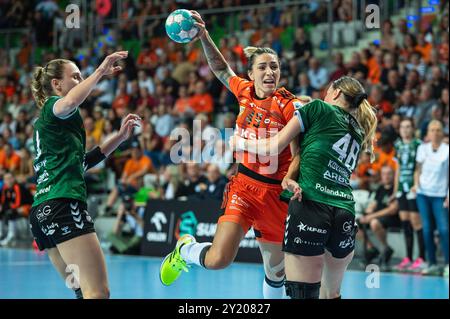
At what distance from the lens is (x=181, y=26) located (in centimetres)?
674

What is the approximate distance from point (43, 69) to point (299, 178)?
1.99 m

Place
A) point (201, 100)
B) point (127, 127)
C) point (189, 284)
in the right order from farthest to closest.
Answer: point (201, 100) < point (189, 284) < point (127, 127)

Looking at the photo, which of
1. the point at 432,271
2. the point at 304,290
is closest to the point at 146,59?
the point at 432,271

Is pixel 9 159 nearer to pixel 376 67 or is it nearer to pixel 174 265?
pixel 376 67

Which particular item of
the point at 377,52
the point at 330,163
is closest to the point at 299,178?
the point at 330,163

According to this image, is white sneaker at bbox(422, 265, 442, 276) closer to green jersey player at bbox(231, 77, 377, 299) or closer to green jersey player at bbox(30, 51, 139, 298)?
green jersey player at bbox(231, 77, 377, 299)

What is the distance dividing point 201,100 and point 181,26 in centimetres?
1037

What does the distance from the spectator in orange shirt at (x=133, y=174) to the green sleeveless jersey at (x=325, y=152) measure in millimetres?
9534

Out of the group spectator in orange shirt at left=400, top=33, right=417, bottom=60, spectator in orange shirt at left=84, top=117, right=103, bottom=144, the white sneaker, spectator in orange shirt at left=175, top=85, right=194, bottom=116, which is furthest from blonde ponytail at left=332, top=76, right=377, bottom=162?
spectator in orange shirt at left=84, top=117, right=103, bottom=144

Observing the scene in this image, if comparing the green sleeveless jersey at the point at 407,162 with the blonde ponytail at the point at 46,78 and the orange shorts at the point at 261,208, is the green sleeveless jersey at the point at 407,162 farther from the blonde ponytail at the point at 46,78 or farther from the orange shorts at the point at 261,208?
the blonde ponytail at the point at 46,78

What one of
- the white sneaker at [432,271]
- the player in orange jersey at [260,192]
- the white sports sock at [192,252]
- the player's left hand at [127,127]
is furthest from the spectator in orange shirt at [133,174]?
the player's left hand at [127,127]

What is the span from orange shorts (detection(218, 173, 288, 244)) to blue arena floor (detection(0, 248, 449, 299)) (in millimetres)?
2639

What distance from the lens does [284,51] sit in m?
18.2

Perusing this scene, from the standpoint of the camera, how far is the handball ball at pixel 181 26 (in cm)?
673
